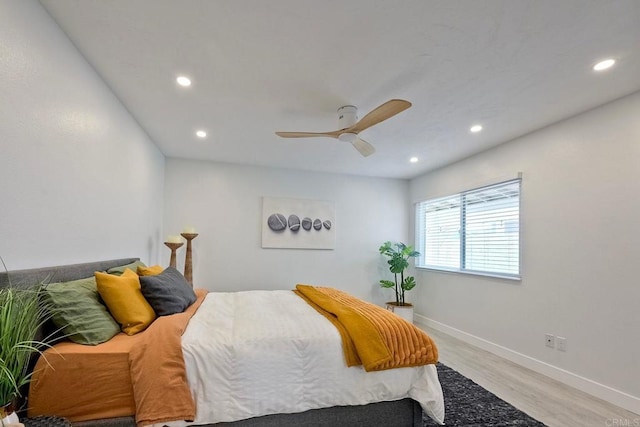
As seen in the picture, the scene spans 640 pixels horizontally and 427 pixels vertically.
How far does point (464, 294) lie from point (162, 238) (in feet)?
14.2

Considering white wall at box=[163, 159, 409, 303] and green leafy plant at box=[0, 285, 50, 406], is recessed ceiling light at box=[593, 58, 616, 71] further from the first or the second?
white wall at box=[163, 159, 409, 303]

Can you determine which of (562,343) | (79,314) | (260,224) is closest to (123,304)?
(79,314)

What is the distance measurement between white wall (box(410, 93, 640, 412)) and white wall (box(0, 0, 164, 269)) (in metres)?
4.09

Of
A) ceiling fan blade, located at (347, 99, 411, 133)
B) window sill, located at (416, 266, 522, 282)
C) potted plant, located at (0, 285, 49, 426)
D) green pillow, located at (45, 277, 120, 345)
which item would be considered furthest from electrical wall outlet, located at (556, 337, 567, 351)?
potted plant, located at (0, 285, 49, 426)

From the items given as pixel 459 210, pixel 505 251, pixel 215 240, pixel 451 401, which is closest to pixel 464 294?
pixel 505 251

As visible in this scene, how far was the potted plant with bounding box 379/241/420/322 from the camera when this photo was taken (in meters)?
4.81

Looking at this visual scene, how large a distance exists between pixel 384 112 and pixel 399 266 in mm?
3240

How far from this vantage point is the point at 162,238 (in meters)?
4.34

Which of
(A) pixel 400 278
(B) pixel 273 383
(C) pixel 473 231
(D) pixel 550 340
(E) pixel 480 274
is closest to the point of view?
(B) pixel 273 383

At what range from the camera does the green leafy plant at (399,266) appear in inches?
193

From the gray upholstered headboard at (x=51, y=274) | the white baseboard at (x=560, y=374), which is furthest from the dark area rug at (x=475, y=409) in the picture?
the gray upholstered headboard at (x=51, y=274)

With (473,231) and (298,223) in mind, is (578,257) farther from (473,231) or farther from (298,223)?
(298,223)

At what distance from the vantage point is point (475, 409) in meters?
2.26

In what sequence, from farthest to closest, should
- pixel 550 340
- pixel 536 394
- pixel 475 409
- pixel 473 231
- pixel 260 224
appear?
1. pixel 260 224
2. pixel 473 231
3. pixel 550 340
4. pixel 536 394
5. pixel 475 409
